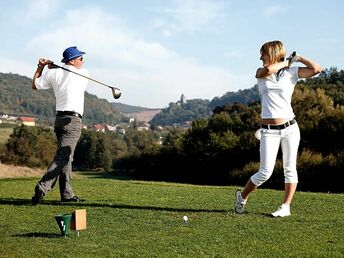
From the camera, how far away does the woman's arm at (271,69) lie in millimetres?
7637

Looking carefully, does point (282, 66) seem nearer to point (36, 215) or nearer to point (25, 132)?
point (36, 215)

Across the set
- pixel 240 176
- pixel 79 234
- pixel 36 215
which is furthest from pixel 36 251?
pixel 240 176

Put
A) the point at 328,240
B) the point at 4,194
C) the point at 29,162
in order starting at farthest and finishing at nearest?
the point at 29,162, the point at 4,194, the point at 328,240

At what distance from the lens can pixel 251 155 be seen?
54.3 meters

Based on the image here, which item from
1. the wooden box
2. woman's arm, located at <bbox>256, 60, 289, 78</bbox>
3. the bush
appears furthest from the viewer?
the bush

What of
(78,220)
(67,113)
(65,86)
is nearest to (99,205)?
(67,113)

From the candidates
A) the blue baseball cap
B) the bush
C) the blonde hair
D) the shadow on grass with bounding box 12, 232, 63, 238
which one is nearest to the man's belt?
the blue baseball cap

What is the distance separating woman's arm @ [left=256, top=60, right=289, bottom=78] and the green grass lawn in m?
2.03

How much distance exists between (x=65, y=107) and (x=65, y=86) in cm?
36

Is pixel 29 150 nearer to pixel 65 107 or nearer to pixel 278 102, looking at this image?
pixel 65 107

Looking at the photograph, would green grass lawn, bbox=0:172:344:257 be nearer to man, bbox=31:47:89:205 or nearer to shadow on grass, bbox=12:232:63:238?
shadow on grass, bbox=12:232:63:238

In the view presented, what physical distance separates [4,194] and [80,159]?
118 metres

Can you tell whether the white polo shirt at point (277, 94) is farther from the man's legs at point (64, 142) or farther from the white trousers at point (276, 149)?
the man's legs at point (64, 142)

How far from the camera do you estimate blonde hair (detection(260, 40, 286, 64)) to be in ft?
25.7
